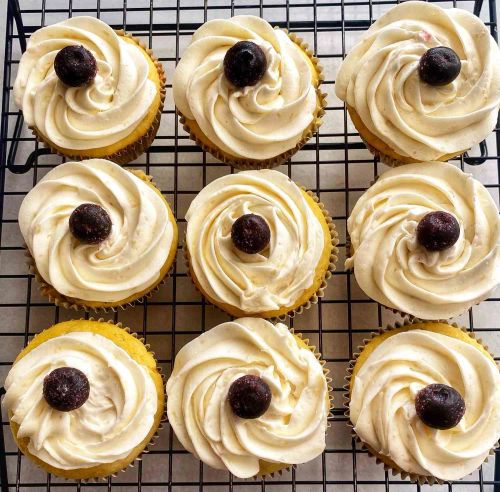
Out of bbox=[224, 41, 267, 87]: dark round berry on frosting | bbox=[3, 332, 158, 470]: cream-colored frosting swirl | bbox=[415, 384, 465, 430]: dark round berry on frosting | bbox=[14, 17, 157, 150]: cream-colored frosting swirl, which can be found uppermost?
bbox=[224, 41, 267, 87]: dark round berry on frosting

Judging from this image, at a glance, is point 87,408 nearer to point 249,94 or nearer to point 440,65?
point 249,94

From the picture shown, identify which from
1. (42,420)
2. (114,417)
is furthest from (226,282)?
(42,420)

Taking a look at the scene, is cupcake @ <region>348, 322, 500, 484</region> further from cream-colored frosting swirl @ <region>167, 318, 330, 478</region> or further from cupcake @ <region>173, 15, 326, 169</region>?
cupcake @ <region>173, 15, 326, 169</region>

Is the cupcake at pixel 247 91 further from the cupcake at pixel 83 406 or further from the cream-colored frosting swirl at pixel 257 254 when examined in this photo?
the cupcake at pixel 83 406

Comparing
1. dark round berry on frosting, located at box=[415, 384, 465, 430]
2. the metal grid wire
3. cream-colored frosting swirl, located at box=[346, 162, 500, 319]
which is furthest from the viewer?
the metal grid wire

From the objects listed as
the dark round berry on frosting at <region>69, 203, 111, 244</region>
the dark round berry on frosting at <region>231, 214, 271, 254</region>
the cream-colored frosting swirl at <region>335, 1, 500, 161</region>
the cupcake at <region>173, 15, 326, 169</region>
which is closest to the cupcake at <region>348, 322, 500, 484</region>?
the dark round berry on frosting at <region>231, 214, 271, 254</region>

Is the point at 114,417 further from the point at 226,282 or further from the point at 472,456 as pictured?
the point at 472,456
